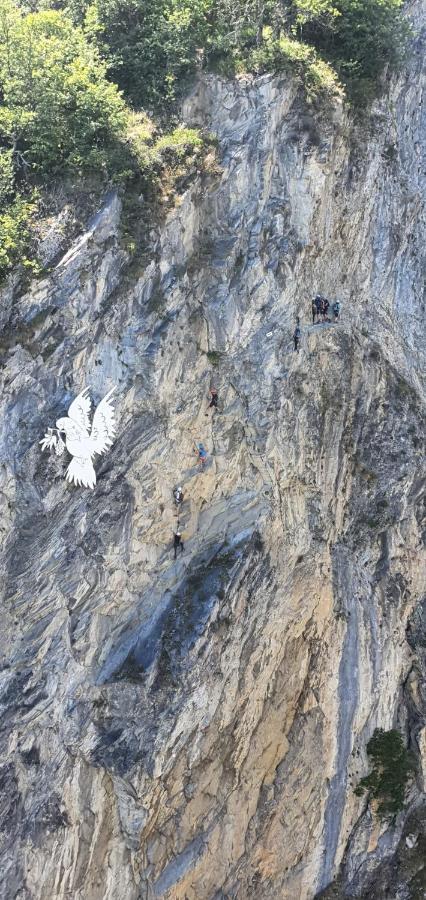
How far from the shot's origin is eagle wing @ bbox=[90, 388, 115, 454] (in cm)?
1856

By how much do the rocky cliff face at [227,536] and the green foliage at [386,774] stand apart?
45 centimetres

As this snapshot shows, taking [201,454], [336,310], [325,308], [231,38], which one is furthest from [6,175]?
[336,310]

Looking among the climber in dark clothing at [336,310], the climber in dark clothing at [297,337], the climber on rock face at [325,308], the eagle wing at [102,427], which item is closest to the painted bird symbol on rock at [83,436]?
the eagle wing at [102,427]

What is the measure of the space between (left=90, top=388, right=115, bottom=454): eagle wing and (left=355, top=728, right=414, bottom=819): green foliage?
42.1ft

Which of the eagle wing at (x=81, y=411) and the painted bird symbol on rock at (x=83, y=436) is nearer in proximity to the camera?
the painted bird symbol on rock at (x=83, y=436)

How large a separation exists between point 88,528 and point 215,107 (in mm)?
12215

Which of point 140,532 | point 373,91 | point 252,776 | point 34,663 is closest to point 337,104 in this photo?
point 373,91

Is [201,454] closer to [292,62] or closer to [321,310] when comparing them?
[321,310]

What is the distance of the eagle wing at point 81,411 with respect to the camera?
1822 centimetres

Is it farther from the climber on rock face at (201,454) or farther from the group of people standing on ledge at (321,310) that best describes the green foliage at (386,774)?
the group of people standing on ledge at (321,310)

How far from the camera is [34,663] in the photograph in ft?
60.3

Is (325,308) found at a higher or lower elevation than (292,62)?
lower

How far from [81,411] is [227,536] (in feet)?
18.5

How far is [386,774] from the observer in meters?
24.3
